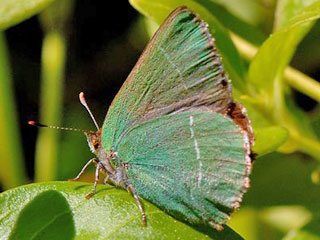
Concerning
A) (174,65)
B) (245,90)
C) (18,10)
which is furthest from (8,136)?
(174,65)

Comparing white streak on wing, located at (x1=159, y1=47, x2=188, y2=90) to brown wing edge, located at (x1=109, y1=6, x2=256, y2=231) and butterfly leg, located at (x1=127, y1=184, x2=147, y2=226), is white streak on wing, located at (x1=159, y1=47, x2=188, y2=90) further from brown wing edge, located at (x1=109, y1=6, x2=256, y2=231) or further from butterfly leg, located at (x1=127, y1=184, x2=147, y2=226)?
butterfly leg, located at (x1=127, y1=184, x2=147, y2=226)

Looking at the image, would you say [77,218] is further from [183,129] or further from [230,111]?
[230,111]

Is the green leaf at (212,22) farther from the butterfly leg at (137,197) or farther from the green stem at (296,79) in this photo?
the butterfly leg at (137,197)

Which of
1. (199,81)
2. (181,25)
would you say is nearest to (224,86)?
(199,81)

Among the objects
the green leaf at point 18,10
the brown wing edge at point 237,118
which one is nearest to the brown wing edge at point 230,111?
the brown wing edge at point 237,118

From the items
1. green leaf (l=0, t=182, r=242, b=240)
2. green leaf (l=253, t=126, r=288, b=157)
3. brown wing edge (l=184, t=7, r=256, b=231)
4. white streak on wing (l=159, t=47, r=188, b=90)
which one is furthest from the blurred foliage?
green leaf (l=0, t=182, r=242, b=240)

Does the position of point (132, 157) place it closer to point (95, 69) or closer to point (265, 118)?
point (265, 118)
